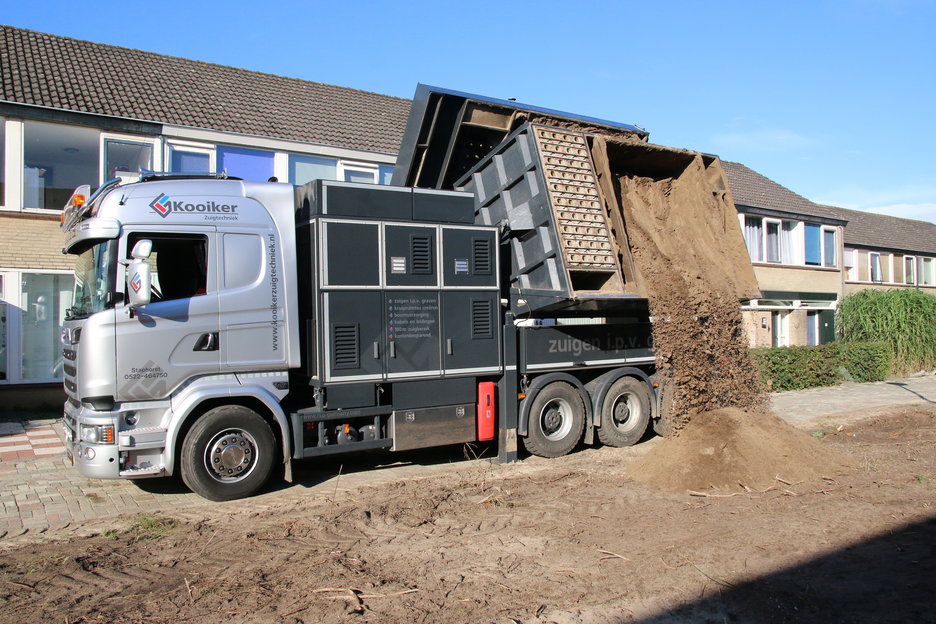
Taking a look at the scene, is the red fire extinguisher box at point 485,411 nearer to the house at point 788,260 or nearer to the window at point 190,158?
the window at point 190,158

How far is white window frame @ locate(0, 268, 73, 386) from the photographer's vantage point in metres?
13.1

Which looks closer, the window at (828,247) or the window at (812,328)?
the window at (812,328)

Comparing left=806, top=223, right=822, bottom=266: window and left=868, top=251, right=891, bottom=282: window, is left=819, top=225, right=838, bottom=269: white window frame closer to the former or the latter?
left=806, top=223, right=822, bottom=266: window

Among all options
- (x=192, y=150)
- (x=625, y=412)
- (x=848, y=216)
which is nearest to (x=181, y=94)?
(x=192, y=150)

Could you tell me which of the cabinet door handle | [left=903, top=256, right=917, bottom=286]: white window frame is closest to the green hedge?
the cabinet door handle

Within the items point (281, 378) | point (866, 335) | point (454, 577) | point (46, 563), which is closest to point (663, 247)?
point (281, 378)

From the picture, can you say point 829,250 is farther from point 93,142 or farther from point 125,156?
point 93,142

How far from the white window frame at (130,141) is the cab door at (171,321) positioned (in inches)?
311

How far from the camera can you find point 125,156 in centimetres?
1442

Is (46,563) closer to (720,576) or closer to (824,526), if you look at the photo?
(720,576)

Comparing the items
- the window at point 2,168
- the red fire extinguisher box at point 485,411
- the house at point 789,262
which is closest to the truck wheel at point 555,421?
the red fire extinguisher box at point 485,411

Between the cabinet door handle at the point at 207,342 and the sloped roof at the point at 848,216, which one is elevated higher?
the sloped roof at the point at 848,216

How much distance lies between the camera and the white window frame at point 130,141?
13977mm

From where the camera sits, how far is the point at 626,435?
9.98 meters
